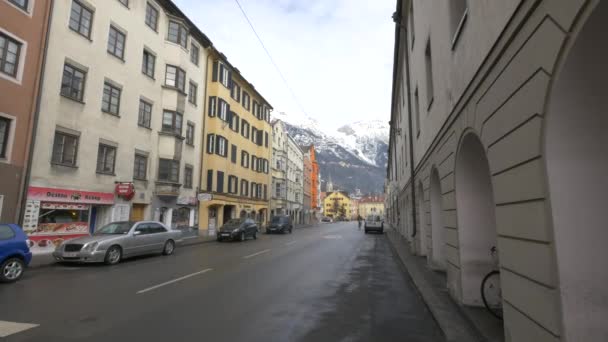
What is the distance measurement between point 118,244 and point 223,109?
69.3 ft

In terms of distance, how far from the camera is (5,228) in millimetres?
8914

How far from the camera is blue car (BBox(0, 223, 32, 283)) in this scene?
8.60 metres

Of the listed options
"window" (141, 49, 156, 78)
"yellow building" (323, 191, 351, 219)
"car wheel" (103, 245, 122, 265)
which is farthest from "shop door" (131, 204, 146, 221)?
"yellow building" (323, 191, 351, 219)

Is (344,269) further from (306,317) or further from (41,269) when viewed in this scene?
(41,269)

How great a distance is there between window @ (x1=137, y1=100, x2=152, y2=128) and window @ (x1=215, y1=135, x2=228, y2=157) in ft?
28.4

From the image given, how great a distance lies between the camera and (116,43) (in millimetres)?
20094

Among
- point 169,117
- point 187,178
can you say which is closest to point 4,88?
point 169,117

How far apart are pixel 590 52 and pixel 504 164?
60.9 inches

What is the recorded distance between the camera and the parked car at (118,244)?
39.5ft

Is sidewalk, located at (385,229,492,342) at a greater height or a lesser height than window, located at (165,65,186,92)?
lesser

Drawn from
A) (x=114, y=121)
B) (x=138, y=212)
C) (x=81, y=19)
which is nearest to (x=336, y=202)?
(x=138, y=212)

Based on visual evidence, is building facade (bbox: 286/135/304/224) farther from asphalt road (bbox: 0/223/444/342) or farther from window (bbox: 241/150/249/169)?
asphalt road (bbox: 0/223/444/342)

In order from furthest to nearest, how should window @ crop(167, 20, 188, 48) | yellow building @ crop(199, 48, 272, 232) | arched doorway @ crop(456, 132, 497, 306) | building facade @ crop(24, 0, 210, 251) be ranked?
yellow building @ crop(199, 48, 272, 232)
window @ crop(167, 20, 188, 48)
building facade @ crop(24, 0, 210, 251)
arched doorway @ crop(456, 132, 497, 306)

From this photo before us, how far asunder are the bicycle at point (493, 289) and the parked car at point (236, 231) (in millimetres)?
20008
